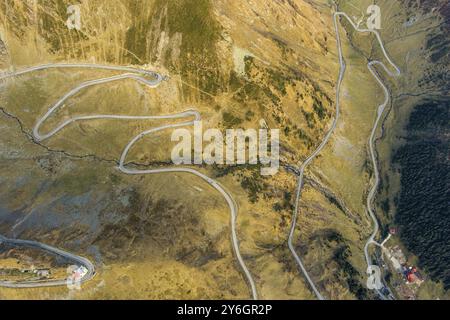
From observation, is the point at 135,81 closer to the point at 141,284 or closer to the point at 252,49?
the point at 252,49

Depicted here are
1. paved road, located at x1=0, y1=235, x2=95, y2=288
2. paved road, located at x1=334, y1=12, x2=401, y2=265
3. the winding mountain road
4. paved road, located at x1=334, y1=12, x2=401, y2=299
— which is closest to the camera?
paved road, located at x1=0, y1=235, x2=95, y2=288

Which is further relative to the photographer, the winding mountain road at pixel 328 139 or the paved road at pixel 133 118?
the winding mountain road at pixel 328 139

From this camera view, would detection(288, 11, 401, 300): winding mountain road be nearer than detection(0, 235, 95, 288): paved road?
No

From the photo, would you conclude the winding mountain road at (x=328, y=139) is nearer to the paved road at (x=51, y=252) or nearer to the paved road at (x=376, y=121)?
the paved road at (x=376, y=121)

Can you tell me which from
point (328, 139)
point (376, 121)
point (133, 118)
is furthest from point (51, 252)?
point (376, 121)

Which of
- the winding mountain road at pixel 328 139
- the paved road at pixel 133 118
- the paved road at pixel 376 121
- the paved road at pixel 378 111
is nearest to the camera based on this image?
the paved road at pixel 133 118

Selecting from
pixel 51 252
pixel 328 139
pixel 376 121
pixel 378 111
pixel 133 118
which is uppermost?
pixel 378 111

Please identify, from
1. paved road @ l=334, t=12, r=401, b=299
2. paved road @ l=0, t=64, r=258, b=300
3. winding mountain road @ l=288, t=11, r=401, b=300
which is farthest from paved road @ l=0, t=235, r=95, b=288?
paved road @ l=334, t=12, r=401, b=299

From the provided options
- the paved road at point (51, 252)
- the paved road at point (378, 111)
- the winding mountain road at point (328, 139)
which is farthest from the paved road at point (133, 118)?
the paved road at point (378, 111)

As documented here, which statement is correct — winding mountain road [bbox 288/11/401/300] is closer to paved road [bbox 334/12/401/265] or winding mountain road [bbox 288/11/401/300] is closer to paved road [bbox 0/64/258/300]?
paved road [bbox 334/12/401/265]

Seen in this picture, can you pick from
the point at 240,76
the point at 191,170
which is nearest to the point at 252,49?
the point at 240,76

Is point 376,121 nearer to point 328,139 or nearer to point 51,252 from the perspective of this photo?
point 328,139
